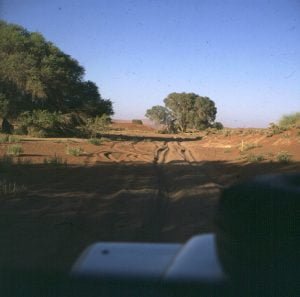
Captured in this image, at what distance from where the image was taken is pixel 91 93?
37.7 metres

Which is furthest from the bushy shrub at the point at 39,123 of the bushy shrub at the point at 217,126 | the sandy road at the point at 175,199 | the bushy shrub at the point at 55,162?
the sandy road at the point at 175,199

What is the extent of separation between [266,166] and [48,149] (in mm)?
11320

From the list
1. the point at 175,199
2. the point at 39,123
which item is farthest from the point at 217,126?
the point at 175,199

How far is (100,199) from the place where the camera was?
10.7 m

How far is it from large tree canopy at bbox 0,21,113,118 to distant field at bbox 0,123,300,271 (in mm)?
5763

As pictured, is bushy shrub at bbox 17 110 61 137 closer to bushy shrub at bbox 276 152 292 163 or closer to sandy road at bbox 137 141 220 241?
sandy road at bbox 137 141 220 241

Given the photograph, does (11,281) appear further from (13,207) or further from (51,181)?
(51,181)

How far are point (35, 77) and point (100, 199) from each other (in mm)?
18075

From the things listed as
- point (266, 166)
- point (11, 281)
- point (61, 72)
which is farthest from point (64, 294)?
point (61, 72)

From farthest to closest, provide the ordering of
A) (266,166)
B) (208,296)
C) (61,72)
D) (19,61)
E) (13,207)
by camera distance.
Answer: (61,72) < (19,61) < (266,166) < (13,207) < (208,296)

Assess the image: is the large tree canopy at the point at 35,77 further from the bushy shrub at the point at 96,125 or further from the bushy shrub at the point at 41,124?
the bushy shrub at the point at 96,125

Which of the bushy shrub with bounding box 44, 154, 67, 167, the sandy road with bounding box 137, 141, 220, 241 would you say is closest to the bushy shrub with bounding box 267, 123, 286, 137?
the sandy road with bounding box 137, 141, 220, 241

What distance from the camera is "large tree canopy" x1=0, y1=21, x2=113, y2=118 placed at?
23.0 metres

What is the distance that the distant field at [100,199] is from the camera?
22.7 ft
